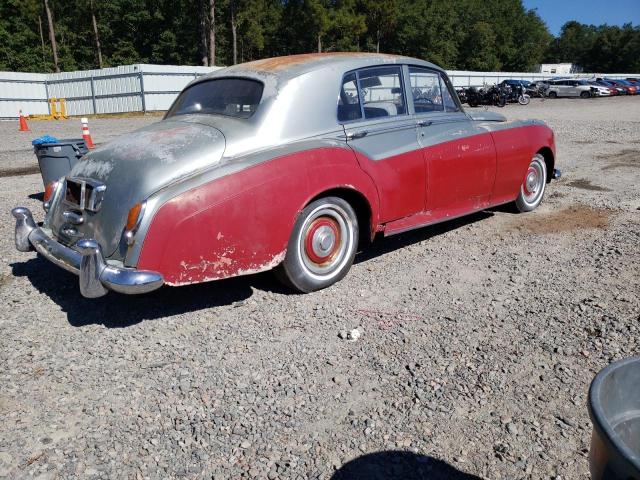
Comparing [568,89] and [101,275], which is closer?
[101,275]

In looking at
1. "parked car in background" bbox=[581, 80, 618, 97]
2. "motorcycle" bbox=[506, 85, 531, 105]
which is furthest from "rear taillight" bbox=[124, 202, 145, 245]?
"parked car in background" bbox=[581, 80, 618, 97]

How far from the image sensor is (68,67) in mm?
41469

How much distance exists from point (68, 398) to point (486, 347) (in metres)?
2.32

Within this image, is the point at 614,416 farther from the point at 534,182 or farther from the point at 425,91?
the point at 534,182

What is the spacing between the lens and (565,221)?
223 inches

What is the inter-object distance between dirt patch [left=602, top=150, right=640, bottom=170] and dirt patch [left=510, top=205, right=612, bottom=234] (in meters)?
3.16

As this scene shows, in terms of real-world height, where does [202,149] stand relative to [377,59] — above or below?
below

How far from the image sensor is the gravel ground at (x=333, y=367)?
7.59 feet

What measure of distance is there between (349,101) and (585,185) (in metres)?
4.66

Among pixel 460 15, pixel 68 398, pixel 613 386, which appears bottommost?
pixel 68 398

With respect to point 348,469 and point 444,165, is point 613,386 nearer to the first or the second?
point 348,469

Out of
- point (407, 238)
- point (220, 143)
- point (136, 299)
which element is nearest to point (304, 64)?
point (220, 143)

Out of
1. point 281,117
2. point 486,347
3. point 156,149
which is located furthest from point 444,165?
point 156,149

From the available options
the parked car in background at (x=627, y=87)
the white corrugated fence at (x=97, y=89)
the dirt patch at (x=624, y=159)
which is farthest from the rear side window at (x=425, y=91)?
the parked car in background at (x=627, y=87)
